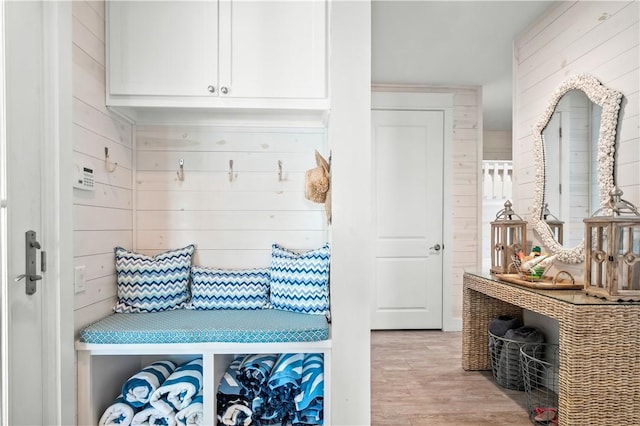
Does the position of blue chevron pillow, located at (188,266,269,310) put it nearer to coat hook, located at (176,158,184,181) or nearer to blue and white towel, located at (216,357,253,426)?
blue and white towel, located at (216,357,253,426)

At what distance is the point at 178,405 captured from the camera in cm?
177

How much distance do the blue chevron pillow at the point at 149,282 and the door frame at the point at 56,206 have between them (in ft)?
1.30

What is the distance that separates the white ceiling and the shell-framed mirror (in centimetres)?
70

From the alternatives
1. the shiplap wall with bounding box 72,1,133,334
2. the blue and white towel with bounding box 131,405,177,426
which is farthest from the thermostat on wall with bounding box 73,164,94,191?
the blue and white towel with bounding box 131,405,177,426

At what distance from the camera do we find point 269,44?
1.93 m

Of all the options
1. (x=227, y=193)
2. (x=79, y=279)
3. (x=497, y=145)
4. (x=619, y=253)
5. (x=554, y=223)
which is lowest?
(x=79, y=279)

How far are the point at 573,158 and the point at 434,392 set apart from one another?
1674 mm

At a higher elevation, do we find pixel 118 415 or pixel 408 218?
pixel 408 218

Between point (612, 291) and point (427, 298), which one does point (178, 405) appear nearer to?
point (612, 291)

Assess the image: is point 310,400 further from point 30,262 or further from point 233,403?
point 30,262

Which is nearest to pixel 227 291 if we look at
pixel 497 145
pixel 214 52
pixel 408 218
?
pixel 214 52

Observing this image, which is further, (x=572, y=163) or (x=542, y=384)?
(x=572, y=163)

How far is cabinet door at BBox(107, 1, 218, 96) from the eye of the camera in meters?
1.91

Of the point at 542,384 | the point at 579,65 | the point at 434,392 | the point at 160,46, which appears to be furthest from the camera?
the point at 434,392
